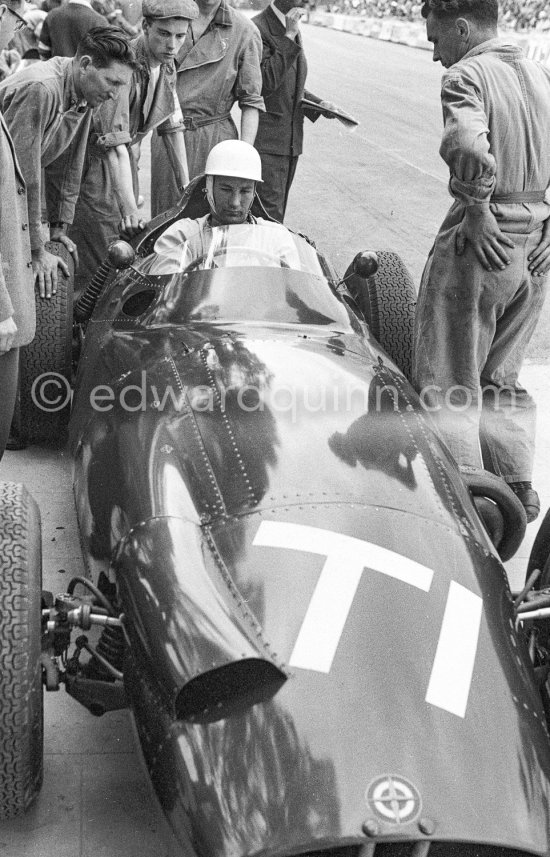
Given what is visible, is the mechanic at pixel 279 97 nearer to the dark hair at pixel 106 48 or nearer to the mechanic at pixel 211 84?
the mechanic at pixel 211 84

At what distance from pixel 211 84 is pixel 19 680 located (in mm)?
5395

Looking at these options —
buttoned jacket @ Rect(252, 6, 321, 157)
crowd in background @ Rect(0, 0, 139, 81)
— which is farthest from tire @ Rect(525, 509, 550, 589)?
crowd in background @ Rect(0, 0, 139, 81)

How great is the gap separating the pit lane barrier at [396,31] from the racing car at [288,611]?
22.4 meters

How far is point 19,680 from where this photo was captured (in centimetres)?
280

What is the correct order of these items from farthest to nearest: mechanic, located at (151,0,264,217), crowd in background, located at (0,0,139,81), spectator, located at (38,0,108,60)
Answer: crowd in background, located at (0,0,139,81), spectator, located at (38,0,108,60), mechanic, located at (151,0,264,217)

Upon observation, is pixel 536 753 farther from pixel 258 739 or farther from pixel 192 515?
pixel 192 515

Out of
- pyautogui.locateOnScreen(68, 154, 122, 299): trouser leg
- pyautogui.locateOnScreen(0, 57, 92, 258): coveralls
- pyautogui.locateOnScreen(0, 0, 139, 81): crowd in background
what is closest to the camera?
pyautogui.locateOnScreen(0, 57, 92, 258): coveralls

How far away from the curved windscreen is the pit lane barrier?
21.3m

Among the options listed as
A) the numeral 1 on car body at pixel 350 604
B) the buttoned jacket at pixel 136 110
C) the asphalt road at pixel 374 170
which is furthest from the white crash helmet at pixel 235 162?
the asphalt road at pixel 374 170

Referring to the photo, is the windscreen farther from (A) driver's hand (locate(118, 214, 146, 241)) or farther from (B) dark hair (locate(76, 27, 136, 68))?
(B) dark hair (locate(76, 27, 136, 68))

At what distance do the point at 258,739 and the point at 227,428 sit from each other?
114 centimetres

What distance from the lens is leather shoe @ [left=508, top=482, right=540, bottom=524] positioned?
488 cm

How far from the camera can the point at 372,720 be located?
8.17ft

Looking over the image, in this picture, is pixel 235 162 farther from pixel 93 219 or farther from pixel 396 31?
pixel 396 31
